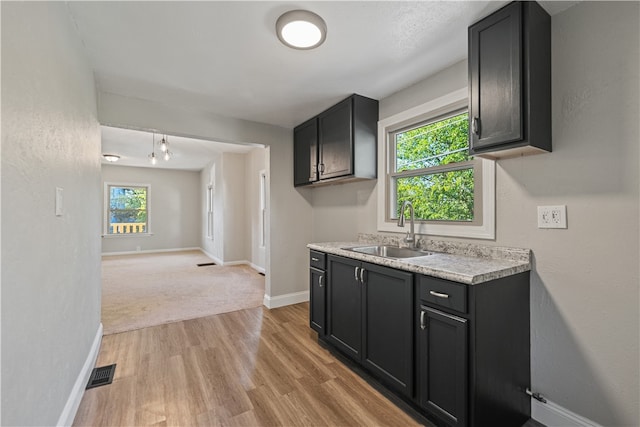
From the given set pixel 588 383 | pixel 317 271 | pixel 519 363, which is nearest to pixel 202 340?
pixel 317 271

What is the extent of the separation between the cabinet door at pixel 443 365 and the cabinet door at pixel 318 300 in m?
1.03

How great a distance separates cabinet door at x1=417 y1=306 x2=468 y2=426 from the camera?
1.43 metres

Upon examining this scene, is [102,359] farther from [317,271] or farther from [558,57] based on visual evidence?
[558,57]

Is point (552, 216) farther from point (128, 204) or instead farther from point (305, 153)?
point (128, 204)

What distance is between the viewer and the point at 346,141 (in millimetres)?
2785

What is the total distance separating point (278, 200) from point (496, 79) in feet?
8.75

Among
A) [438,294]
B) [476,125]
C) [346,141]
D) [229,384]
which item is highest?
[346,141]

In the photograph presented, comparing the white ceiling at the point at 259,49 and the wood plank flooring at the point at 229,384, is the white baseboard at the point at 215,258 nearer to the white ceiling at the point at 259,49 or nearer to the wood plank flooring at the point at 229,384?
the wood plank flooring at the point at 229,384

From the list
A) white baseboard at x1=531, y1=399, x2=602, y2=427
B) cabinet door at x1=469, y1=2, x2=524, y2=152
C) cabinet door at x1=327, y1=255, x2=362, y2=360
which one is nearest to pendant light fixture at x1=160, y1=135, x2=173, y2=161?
cabinet door at x1=327, y1=255, x2=362, y2=360

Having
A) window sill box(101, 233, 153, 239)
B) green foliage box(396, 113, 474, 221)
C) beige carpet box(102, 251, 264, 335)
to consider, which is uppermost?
green foliage box(396, 113, 474, 221)

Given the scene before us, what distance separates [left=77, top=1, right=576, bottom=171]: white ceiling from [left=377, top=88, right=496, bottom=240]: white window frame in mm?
262

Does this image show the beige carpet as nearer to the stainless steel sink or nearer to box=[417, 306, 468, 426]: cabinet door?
the stainless steel sink

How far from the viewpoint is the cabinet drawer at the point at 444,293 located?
1435 millimetres

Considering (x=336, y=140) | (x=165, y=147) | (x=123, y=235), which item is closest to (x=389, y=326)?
(x=336, y=140)
